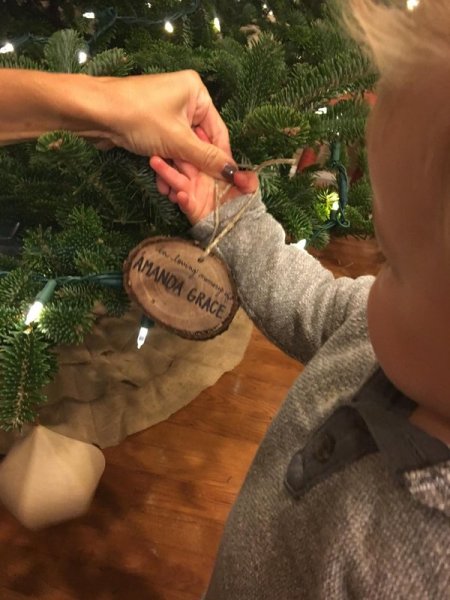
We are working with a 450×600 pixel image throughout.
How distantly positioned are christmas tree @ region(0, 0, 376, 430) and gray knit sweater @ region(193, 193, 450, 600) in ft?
0.33

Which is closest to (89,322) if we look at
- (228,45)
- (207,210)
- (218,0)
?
(207,210)

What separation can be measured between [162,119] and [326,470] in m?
0.39

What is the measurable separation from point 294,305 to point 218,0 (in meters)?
0.64

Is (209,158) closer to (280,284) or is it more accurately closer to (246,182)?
(246,182)

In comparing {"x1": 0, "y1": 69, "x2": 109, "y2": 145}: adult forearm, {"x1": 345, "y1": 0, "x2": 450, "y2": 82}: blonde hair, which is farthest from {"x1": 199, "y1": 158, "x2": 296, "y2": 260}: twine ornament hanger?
{"x1": 345, "y1": 0, "x2": 450, "y2": 82}: blonde hair

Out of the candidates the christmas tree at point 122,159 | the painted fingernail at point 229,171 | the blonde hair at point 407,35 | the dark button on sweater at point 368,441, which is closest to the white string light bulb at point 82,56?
the christmas tree at point 122,159

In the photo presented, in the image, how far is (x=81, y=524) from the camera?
94 centimetres

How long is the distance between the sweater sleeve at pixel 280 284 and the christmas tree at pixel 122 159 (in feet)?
0.26

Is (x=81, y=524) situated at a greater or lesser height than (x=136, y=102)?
lesser

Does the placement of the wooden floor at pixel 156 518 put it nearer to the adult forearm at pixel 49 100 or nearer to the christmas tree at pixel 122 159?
the christmas tree at pixel 122 159

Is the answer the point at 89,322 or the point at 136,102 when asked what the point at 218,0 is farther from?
the point at 89,322

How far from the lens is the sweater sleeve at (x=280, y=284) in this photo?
0.61 m

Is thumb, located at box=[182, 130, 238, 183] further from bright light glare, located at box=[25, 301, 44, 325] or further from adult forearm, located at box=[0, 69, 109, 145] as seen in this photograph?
bright light glare, located at box=[25, 301, 44, 325]

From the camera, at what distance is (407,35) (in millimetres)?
343
